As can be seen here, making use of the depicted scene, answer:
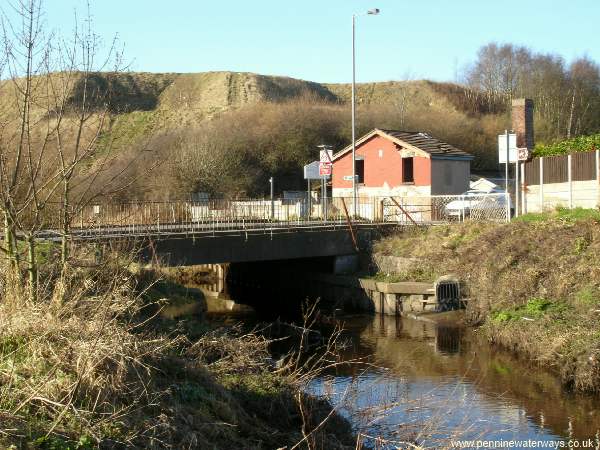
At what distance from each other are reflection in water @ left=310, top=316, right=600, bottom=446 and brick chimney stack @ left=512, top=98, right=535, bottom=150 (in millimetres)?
10505

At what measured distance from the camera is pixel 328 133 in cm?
5538

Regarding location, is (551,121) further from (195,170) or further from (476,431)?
(476,431)

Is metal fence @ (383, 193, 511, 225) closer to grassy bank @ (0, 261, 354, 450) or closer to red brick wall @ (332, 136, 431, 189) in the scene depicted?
red brick wall @ (332, 136, 431, 189)

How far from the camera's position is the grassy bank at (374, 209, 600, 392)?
14258 millimetres

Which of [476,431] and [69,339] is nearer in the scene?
[69,339]

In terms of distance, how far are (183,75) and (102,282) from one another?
8085 cm

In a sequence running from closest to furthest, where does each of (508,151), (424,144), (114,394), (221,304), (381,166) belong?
(114,394) → (221,304) → (508,151) → (424,144) → (381,166)

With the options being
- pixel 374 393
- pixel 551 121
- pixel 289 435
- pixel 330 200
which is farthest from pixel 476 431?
pixel 551 121

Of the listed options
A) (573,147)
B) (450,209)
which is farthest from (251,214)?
(573,147)

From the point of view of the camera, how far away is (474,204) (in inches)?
1069

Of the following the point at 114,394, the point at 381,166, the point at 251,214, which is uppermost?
the point at 381,166

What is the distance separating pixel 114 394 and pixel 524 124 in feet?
76.6

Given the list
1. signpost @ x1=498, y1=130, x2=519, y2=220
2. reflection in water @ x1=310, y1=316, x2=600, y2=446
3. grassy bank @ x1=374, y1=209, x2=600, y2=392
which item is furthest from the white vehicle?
reflection in water @ x1=310, y1=316, x2=600, y2=446

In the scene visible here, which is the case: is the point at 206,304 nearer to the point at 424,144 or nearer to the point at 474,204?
the point at 474,204
